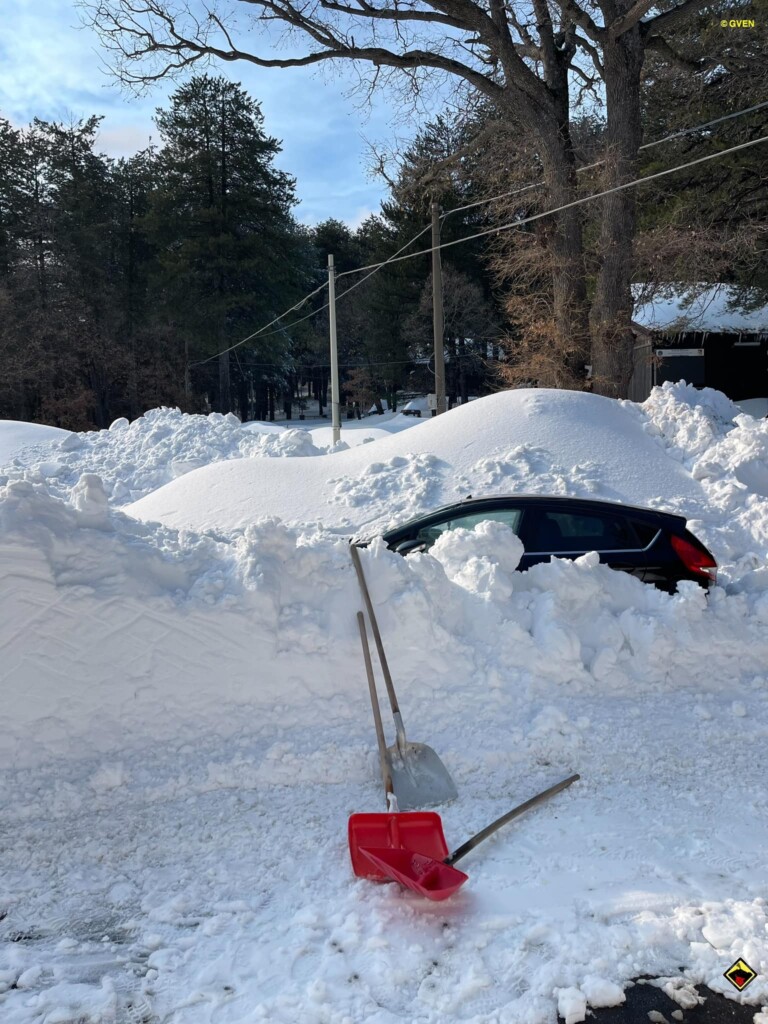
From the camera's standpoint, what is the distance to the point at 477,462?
1156 cm

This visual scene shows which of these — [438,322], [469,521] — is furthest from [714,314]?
[469,521]

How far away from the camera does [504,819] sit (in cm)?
407

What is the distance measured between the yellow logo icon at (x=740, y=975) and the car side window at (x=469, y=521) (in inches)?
160

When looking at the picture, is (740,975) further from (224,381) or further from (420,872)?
(224,381)

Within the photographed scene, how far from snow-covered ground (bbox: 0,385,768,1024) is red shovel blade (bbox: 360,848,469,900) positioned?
0.29ft

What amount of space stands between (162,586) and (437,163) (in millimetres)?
19221

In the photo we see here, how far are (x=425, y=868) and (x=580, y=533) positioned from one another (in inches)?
149

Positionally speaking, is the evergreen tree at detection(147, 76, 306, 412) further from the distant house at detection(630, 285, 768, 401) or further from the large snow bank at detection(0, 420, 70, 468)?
the distant house at detection(630, 285, 768, 401)

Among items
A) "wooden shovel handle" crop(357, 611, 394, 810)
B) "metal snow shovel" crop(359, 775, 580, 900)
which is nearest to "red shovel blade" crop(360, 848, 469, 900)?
"metal snow shovel" crop(359, 775, 580, 900)

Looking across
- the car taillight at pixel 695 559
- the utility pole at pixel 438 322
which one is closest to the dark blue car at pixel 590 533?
the car taillight at pixel 695 559

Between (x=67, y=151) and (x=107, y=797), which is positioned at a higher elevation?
(x=67, y=151)

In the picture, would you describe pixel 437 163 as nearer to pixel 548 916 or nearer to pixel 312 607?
pixel 312 607

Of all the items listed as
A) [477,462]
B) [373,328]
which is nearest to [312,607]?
[477,462]

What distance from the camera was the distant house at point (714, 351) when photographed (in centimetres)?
2447
